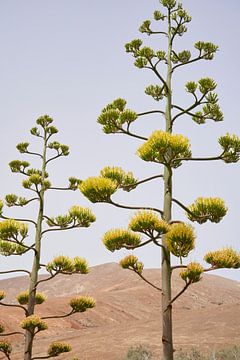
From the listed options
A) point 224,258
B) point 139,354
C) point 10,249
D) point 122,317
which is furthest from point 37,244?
point 122,317

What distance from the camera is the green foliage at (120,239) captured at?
4957 mm

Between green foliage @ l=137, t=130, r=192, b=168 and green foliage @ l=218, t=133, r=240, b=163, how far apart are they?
861 mm

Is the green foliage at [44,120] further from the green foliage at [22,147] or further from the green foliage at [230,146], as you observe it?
the green foliage at [230,146]

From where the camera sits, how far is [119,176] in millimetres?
5430

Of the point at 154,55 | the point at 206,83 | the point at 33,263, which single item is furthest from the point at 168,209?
the point at 33,263

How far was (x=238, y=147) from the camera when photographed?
5.48 m

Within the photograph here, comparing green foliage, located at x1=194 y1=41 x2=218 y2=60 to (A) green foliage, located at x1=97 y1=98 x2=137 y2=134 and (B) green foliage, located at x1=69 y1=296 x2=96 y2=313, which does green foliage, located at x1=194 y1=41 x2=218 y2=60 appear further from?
(B) green foliage, located at x1=69 y1=296 x2=96 y2=313

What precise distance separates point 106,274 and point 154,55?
213ft

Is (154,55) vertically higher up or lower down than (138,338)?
higher up

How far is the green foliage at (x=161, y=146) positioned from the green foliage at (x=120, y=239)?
1.04m

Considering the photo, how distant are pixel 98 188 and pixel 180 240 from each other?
4.14ft

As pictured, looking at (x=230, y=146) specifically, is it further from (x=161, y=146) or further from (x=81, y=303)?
(x=81, y=303)

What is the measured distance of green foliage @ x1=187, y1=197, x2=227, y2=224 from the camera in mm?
4833

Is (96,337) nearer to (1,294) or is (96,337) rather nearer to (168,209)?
(1,294)
